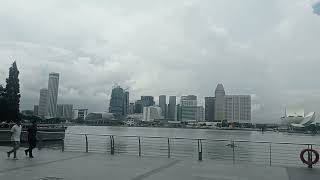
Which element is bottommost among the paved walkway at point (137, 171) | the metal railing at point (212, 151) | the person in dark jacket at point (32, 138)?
the metal railing at point (212, 151)

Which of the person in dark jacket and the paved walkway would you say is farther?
the person in dark jacket

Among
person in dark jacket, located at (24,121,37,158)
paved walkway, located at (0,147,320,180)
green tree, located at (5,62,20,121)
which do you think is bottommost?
paved walkway, located at (0,147,320,180)

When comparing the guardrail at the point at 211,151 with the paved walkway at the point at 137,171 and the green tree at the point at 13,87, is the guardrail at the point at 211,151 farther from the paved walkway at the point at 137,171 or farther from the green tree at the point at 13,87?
the green tree at the point at 13,87

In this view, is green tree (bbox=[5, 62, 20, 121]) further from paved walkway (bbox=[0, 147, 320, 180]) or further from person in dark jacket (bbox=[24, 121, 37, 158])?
paved walkway (bbox=[0, 147, 320, 180])

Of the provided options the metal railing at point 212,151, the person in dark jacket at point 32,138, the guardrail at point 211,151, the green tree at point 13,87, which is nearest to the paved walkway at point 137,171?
the person in dark jacket at point 32,138

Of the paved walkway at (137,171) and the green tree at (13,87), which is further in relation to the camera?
the green tree at (13,87)

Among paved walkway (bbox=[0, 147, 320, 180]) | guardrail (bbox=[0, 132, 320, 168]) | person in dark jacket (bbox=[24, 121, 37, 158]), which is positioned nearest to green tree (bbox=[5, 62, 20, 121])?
guardrail (bbox=[0, 132, 320, 168])

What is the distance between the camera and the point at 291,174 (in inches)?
635

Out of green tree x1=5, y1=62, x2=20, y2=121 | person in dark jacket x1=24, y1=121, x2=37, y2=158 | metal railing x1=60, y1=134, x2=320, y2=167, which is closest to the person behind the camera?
person in dark jacket x1=24, y1=121, x2=37, y2=158

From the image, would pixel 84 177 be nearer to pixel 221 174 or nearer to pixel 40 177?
pixel 40 177

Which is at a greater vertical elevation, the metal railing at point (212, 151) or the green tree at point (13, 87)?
the green tree at point (13, 87)

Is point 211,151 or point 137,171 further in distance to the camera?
point 211,151

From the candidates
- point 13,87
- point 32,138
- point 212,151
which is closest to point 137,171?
point 32,138

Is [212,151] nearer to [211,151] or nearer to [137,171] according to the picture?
[211,151]
